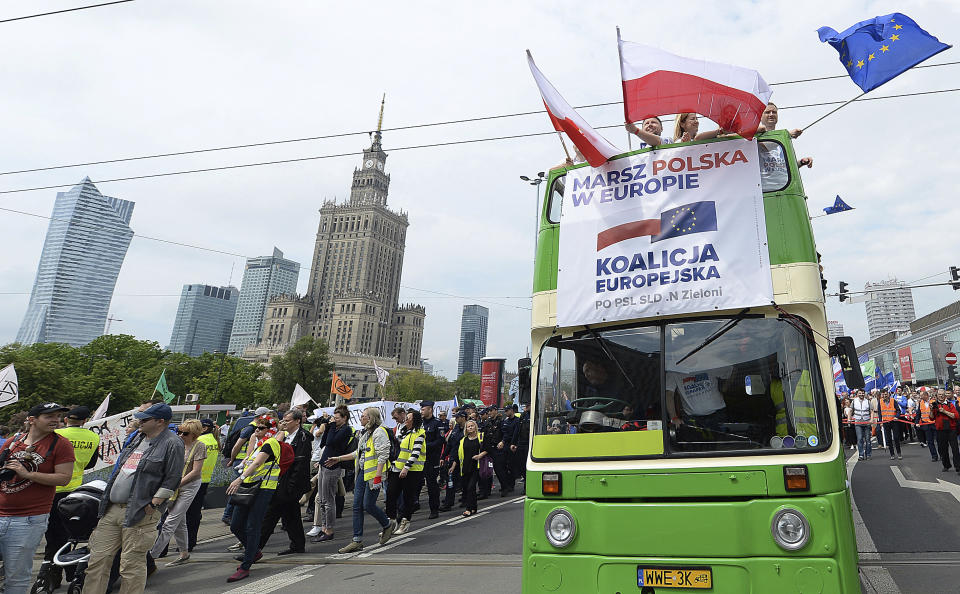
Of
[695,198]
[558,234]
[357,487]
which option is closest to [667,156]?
[695,198]

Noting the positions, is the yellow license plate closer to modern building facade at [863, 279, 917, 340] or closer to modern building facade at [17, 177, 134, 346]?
modern building facade at [17, 177, 134, 346]

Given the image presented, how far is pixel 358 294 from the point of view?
479 feet

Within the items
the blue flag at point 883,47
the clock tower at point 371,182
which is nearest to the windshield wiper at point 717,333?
the blue flag at point 883,47

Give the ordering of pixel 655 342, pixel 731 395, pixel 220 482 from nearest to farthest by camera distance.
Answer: pixel 731 395, pixel 655 342, pixel 220 482

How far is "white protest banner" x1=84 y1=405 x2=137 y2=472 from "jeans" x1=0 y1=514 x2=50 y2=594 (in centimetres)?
760

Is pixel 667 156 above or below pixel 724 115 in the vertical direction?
below

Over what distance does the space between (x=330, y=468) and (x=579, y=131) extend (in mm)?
6770

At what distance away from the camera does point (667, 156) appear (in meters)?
5.05

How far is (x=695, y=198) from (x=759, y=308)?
41.2 inches

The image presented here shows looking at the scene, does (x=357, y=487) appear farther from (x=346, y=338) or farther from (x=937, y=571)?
(x=346, y=338)

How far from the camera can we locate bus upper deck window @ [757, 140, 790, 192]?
4.76 m

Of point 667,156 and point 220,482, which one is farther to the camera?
point 220,482

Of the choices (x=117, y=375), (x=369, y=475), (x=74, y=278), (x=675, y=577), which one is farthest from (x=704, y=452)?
(x=74, y=278)

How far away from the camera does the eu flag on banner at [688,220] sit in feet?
15.5
